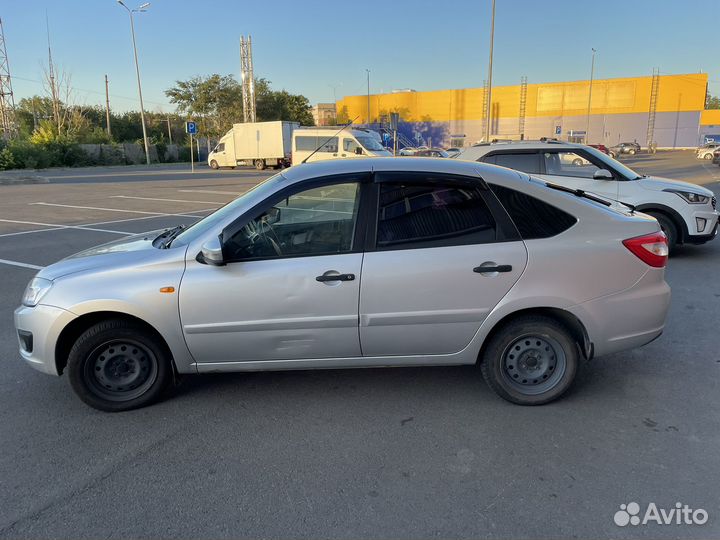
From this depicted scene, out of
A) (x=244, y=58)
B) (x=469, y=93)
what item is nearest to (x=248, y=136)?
(x=244, y=58)

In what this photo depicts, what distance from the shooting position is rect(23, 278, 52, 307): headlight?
347 centimetres

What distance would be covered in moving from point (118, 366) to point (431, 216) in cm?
234

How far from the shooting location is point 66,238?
1032 cm

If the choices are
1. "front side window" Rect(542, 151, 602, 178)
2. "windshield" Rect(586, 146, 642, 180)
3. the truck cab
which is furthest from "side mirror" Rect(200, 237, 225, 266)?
the truck cab

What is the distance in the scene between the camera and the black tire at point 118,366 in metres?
3.46

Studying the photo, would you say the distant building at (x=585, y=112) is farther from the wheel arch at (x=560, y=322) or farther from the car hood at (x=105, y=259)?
the wheel arch at (x=560, y=322)

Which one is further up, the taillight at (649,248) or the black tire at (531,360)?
the taillight at (649,248)

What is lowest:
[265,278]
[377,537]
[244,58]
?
[377,537]

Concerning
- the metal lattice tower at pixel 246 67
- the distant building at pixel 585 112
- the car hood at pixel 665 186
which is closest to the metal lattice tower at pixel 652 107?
the distant building at pixel 585 112

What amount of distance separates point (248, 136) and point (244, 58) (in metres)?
16.4

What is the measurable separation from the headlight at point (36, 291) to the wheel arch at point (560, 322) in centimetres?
293

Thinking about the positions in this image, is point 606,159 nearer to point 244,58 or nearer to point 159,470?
point 159,470

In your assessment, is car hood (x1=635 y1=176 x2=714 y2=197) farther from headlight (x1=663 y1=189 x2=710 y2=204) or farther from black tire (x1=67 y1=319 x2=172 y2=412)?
black tire (x1=67 y1=319 x2=172 y2=412)

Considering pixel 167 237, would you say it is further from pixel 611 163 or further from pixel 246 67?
pixel 246 67
